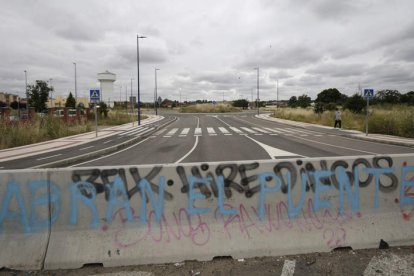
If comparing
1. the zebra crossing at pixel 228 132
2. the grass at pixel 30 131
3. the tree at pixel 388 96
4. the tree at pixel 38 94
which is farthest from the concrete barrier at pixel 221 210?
the tree at pixel 388 96

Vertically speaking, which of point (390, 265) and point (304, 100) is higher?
point (304, 100)

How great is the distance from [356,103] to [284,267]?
40.7m

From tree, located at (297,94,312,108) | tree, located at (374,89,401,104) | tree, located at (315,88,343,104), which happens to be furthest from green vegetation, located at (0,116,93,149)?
tree, located at (315,88,343,104)

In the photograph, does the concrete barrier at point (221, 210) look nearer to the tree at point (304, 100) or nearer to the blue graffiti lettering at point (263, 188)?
the blue graffiti lettering at point (263, 188)

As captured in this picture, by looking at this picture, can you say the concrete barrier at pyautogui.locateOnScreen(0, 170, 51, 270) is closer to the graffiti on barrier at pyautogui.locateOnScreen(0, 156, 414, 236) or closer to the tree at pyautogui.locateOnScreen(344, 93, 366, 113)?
the graffiti on barrier at pyautogui.locateOnScreen(0, 156, 414, 236)

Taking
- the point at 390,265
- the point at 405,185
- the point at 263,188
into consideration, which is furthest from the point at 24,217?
the point at 405,185

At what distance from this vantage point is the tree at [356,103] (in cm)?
3966

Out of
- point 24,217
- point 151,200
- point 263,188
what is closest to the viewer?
point 24,217

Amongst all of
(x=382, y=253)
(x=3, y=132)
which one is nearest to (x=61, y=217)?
(x=382, y=253)

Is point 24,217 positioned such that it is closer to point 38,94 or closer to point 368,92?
point 368,92

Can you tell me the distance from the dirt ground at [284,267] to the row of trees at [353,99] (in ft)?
130

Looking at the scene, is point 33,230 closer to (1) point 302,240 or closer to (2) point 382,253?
(1) point 302,240

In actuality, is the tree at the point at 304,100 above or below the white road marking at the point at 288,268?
above

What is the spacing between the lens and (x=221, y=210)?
3.94m
